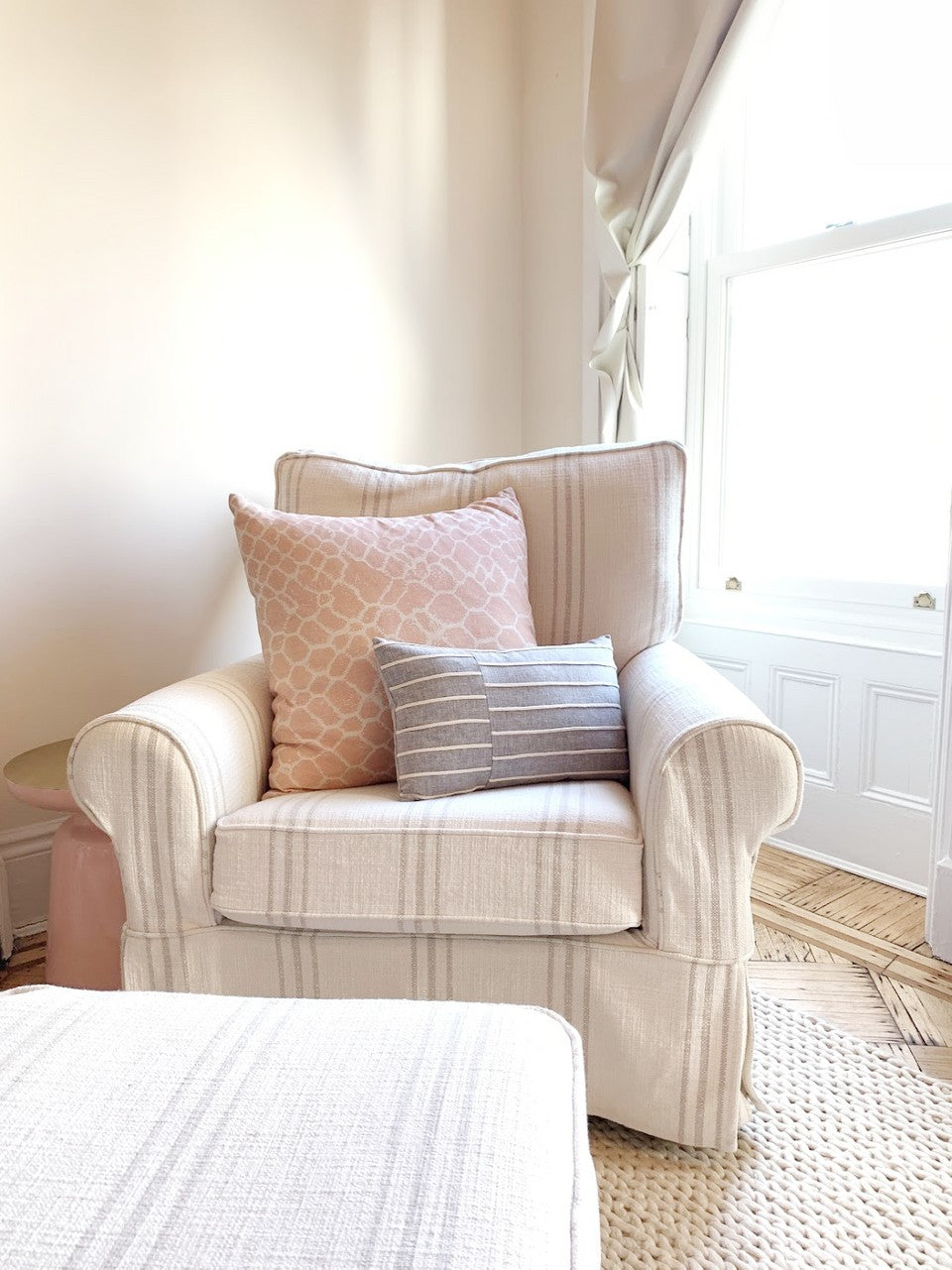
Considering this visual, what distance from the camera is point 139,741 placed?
1.20 m

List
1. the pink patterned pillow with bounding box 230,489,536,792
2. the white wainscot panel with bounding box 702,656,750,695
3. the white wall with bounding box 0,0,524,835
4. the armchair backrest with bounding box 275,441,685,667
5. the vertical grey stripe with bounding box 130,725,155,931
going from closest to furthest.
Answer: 1. the vertical grey stripe with bounding box 130,725,155,931
2. the pink patterned pillow with bounding box 230,489,536,792
3. the armchair backrest with bounding box 275,441,685,667
4. the white wall with bounding box 0,0,524,835
5. the white wainscot panel with bounding box 702,656,750,695

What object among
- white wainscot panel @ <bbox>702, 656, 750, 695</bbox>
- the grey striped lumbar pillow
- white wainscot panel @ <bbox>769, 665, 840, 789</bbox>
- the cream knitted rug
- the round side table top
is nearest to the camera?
the cream knitted rug

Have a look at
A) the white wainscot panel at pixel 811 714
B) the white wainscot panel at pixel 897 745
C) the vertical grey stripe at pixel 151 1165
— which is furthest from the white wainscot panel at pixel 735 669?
the vertical grey stripe at pixel 151 1165

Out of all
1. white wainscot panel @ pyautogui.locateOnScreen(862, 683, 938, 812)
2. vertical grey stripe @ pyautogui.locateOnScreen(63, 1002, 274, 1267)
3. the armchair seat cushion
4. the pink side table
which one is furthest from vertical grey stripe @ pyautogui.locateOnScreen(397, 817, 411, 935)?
white wainscot panel @ pyautogui.locateOnScreen(862, 683, 938, 812)

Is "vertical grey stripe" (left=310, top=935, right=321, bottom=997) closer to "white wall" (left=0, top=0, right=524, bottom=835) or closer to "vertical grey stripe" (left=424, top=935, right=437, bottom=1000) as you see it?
"vertical grey stripe" (left=424, top=935, right=437, bottom=1000)

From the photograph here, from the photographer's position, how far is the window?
197cm

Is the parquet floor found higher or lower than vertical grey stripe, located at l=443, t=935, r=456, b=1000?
lower

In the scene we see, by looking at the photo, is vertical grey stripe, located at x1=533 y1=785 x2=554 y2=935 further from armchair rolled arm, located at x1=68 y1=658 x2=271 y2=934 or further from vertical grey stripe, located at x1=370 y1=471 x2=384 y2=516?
vertical grey stripe, located at x1=370 y1=471 x2=384 y2=516

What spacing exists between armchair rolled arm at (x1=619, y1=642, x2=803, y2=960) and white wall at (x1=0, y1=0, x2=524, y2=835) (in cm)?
136

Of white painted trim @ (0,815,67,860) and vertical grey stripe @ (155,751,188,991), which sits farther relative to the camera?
white painted trim @ (0,815,67,860)

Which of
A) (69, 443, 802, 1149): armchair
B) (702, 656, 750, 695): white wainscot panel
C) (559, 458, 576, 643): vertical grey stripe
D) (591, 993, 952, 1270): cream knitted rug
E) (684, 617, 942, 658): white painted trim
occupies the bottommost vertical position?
(591, 993, 952, 1270): cream knitted rug

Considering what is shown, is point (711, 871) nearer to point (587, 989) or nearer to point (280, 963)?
point (587, 989)

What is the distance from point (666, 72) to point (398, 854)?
1.90 meters

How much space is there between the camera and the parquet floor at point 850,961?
5.10 feet
